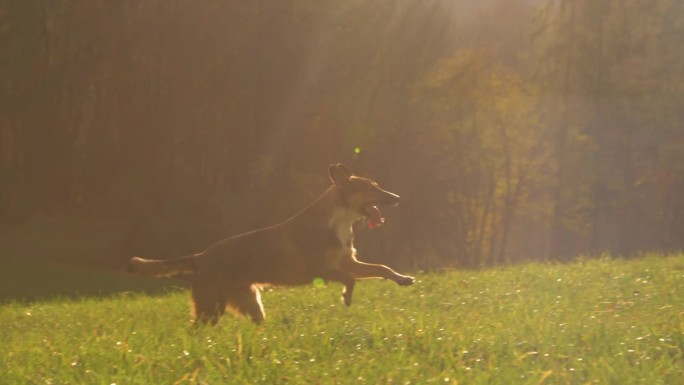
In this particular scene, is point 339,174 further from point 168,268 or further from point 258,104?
point 258,104

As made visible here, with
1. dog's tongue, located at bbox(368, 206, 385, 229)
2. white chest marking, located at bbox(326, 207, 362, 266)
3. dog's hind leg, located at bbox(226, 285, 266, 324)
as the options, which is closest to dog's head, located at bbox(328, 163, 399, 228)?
dog's tongue, located at bbox(368, 206, 385, 229)

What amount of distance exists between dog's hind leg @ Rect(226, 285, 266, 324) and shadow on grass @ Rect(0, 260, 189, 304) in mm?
19556

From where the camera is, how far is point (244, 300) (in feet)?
37.6

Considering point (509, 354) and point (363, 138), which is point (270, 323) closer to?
point (509, 354)

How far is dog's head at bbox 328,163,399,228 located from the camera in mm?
12727

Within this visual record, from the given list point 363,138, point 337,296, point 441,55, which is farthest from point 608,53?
point 337,296

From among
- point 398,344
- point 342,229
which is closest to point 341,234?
point 342,229

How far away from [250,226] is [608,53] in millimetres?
16734

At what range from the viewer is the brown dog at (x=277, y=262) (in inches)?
451

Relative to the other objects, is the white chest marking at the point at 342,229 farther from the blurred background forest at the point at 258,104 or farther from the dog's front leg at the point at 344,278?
the blurred background forest at the point at 258,104

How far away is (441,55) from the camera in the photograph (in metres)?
44.8

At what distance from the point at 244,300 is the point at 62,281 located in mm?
25201

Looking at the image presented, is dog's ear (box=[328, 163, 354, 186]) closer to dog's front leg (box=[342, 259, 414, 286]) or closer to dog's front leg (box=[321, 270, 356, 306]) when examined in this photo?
dog's front leg (box=[342, 259, 414, 286])

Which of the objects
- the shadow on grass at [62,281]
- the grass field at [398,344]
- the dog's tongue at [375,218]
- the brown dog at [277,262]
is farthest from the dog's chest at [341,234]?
the shadow on grass at [62,281]
